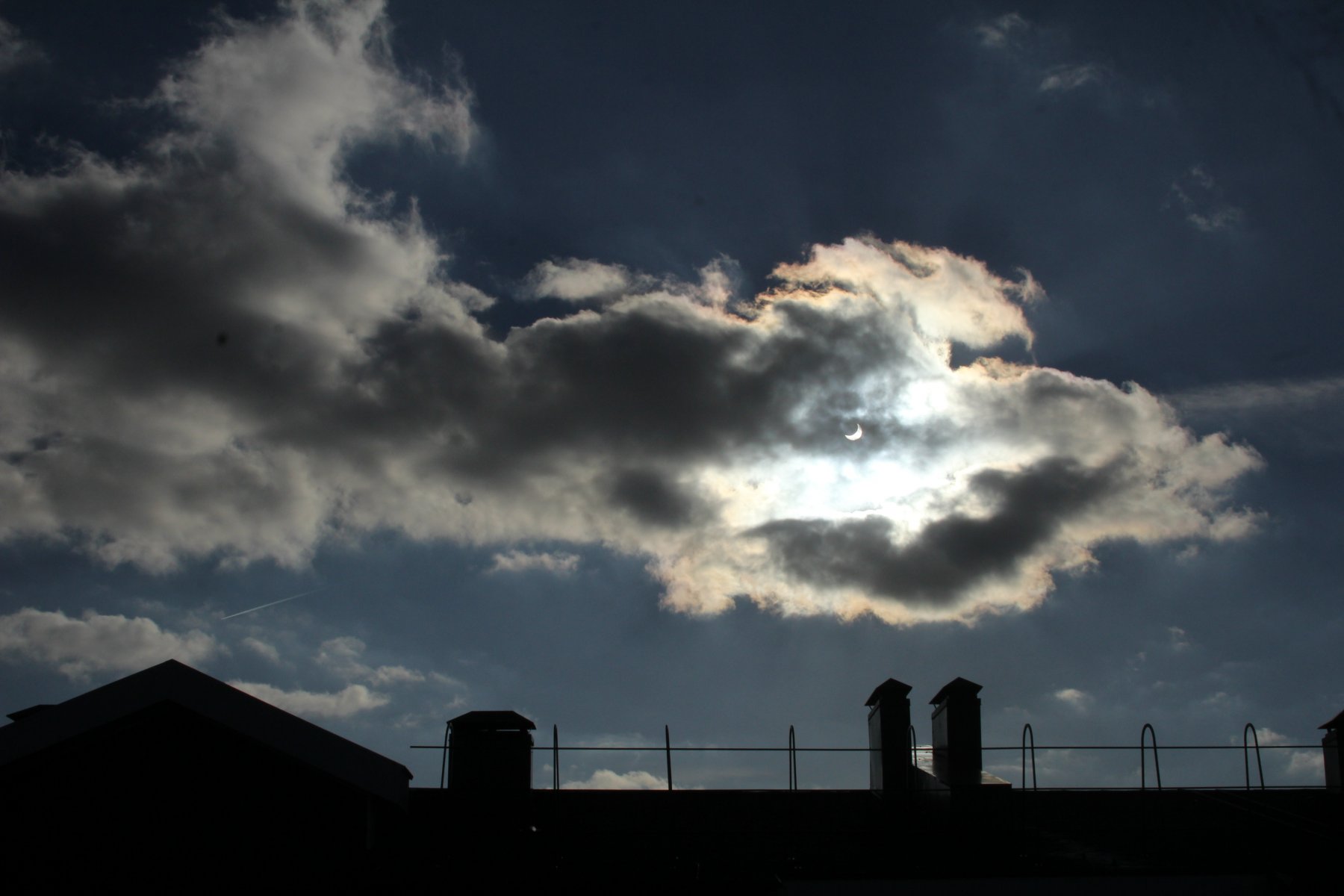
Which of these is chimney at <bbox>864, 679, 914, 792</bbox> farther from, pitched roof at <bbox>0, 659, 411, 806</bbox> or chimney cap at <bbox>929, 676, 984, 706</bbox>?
pitched roof at <bbox>0, 659, 411, 806</bbox>

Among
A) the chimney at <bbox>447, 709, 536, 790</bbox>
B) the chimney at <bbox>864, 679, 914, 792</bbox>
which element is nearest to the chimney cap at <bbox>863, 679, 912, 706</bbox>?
the chimney at <bbox>864, 679, 914, 792</bbox>

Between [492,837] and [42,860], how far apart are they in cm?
648

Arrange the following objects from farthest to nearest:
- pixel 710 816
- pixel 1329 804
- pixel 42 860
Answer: pixel 1329 804
pixel 710 816
pixel 42 860

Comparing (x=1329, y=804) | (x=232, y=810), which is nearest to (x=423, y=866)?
(x=232, y=810)

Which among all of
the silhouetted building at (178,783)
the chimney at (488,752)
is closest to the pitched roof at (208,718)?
the silhouetted building at (178,783)

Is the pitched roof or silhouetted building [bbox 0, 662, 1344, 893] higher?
the pitched roof

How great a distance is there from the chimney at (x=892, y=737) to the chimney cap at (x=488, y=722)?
22.9 feet

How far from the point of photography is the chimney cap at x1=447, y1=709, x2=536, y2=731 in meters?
20.4

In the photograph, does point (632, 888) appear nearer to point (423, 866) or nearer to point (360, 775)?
point (423, 866)

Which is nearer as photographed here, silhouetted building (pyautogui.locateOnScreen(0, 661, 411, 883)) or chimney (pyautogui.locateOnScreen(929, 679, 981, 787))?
silhouetted building (pyautogui.locateOnScreen(0, 661, 411, 883))

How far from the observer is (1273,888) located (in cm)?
1827

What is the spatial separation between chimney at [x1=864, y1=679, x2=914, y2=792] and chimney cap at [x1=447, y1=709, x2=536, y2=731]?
699 cm

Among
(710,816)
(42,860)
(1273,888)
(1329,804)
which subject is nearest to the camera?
(42,860)

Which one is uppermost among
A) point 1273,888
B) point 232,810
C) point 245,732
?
point 245,732
